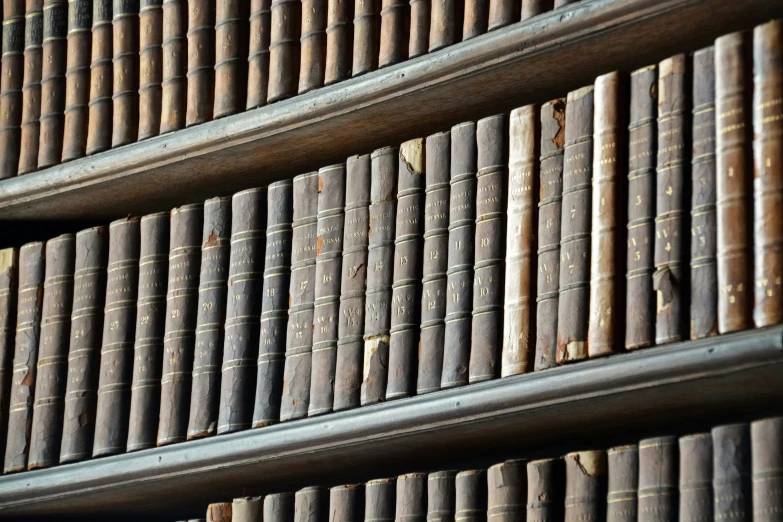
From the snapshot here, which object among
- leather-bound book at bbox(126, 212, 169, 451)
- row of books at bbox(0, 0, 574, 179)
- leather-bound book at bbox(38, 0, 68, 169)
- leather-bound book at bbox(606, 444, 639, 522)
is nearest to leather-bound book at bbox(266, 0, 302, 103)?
row of books at bbox(0, 0, 574, 179)

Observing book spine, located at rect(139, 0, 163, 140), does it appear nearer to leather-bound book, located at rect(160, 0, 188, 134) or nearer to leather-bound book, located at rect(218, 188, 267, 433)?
leather-bound book, located at rect(160, 0, 188, 134)

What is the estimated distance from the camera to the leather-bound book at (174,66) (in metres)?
1.49

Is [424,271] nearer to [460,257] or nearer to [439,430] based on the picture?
[460,257]

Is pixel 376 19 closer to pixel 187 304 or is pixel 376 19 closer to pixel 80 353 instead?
pixel 187 304

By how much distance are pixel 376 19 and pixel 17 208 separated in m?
0.55

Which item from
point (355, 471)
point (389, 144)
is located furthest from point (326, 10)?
point (355, 471)

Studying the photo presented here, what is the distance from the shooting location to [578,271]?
1.16m

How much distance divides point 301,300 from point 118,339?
9.7 inches

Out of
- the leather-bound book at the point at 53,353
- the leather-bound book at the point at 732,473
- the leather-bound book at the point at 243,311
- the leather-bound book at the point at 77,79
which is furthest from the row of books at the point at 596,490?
the leather-bound book at the point at 77,79

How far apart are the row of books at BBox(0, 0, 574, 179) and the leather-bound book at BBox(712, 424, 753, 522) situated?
1.48 feet

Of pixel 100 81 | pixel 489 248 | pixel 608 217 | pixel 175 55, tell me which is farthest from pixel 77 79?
pixel 608 217

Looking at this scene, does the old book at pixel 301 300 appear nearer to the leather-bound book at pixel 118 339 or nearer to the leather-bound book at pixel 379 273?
the leather-bound book at pixel 379 273

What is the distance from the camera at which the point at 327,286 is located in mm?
1339

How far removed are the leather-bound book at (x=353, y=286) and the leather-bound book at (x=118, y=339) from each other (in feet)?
0.93
